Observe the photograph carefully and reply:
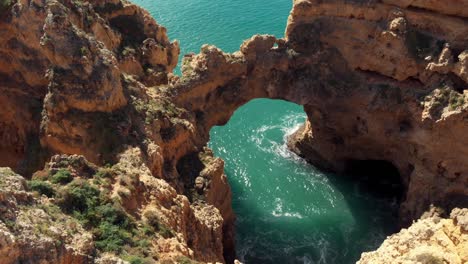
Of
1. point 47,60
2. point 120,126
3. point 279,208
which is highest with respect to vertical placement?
point 47,60

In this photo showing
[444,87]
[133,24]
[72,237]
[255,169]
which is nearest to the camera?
[72,237]

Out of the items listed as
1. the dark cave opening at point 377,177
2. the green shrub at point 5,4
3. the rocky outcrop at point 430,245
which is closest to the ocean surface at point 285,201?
the dark cave opening at point 377,177

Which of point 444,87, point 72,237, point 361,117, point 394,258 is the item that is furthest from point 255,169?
point 72,237

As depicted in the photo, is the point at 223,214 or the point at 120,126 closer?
the point at 120,126

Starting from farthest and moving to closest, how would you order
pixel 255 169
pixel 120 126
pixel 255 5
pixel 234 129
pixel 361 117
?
pixel 255 5 < pixel 234 129 < pixel 255 169 < pixel 361 117 < pixel 120 126

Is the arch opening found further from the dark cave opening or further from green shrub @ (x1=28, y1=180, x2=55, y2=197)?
green shrub @ (x1=28, y1=180, x2=55, y2=197)

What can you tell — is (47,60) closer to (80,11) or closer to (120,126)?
(80,11)

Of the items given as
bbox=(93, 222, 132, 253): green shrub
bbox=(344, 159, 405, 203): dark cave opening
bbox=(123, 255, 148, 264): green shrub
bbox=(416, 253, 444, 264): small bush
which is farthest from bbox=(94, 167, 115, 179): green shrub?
bbox=(344, 159, 405, 203): dark cave opening
